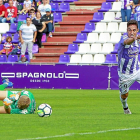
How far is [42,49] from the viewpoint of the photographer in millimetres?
25359

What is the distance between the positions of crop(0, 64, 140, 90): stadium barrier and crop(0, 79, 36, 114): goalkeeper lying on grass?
35.4 feet

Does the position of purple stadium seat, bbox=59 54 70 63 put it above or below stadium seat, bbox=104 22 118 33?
below

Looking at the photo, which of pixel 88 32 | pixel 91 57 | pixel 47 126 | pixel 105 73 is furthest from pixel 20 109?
pixel 88 32

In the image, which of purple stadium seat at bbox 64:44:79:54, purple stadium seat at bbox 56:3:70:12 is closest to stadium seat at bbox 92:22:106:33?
purple stadium seat at bbox 64:44:79:54

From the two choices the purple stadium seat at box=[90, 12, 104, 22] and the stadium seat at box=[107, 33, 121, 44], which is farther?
the purple stadium seat at box=[90, 12, 104, 22]

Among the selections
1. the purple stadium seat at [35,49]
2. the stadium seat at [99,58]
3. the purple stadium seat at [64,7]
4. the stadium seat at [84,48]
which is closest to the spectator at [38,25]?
the purple stadium seat at [35,49]

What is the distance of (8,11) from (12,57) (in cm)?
358

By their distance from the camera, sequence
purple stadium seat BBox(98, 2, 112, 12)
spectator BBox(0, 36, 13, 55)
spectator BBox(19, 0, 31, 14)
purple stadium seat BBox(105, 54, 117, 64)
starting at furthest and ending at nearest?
spectator BBox(19, 0, 31, 14)
purple stadium seat BBox(98, 2, 112, 12)
spectator BBox(0, 36, 13, 55)
purple stadium seat BBox(105, 54, 117, 64)

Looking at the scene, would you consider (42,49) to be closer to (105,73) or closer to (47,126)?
(105,73)

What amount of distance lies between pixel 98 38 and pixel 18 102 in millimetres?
15325

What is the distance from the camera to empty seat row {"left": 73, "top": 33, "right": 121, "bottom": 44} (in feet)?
80.9

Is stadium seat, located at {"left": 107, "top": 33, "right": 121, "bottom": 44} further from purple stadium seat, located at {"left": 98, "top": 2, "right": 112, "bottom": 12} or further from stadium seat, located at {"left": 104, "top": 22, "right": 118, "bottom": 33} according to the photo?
purple stadium seat, located at {"left": 98, "top": 2, "right": 112, "bottom": 12}

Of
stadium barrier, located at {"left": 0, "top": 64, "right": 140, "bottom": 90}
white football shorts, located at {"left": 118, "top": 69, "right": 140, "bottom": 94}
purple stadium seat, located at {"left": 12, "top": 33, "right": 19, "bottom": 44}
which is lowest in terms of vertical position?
stadium barrier, located at {"left": 0, "top": 64, "right": 140, "bottom": 90}

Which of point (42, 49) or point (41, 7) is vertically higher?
point (41, 7)
